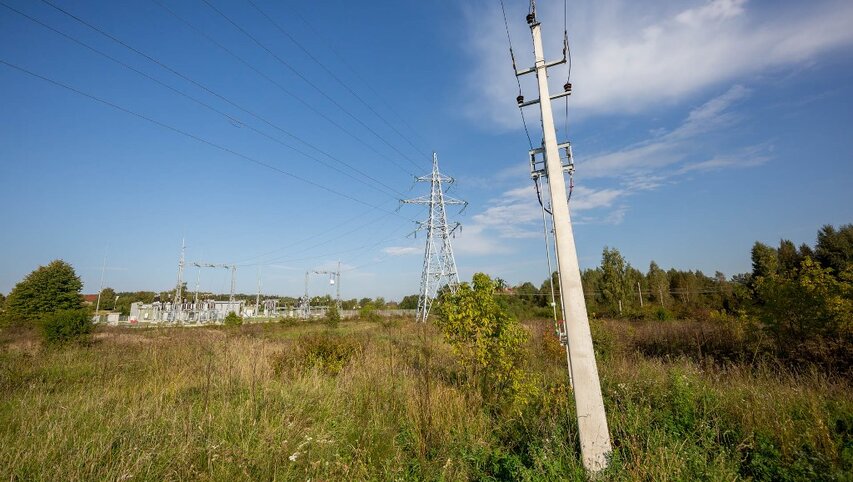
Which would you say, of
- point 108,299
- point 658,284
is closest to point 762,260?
point 658,284

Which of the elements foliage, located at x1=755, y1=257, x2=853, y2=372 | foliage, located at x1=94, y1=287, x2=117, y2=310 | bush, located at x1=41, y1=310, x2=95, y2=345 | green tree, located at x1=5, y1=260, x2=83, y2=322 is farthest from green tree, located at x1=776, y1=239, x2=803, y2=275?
foliage, located at x1=94, y1=287, x2=117, y2=310

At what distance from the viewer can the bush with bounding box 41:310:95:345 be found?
535 inches

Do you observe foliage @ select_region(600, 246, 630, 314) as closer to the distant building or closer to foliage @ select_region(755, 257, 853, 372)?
foliage @ select_region(755, 257, 853, 372)

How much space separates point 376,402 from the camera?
5859 millimetres

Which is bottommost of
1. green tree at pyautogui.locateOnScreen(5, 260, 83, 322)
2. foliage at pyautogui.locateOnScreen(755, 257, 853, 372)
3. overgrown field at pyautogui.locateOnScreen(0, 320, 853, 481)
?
overgrown field at pyautogui.locateOnScreen(0, 320, 853, 481)

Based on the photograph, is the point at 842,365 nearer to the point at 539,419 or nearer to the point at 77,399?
the point at 539,419

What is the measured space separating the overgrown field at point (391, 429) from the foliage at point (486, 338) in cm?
35

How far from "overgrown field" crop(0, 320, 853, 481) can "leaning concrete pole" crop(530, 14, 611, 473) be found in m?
0.28

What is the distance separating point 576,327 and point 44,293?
49.2 m

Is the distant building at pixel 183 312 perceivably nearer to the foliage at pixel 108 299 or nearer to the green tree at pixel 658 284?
the foliage at pixel 108 299

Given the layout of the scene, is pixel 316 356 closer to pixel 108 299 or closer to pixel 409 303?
pixel 409 303

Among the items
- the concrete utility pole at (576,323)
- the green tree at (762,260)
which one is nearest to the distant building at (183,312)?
the concrete utility pole at (576,323)

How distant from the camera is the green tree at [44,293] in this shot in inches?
1234

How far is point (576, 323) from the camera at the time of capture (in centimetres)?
379
